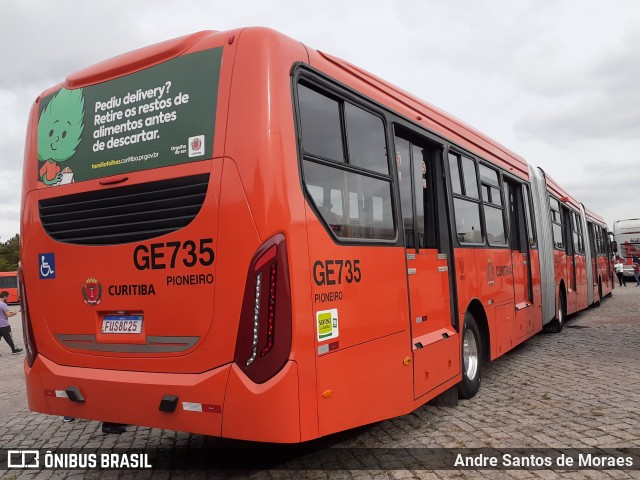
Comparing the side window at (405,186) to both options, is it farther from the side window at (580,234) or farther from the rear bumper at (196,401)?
the side window at (580,234)

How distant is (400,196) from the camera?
4.98 meters

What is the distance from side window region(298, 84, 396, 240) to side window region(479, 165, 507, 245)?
305 centimetres

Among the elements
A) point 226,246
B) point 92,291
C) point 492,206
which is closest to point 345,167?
point 226,246

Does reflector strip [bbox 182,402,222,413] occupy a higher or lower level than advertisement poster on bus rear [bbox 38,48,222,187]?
lower

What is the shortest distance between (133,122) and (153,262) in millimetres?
1063

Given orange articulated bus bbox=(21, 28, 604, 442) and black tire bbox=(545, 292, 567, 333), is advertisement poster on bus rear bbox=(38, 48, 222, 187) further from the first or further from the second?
black tire bbox=(545, 292, 567, 333)

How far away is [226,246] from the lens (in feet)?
11.9

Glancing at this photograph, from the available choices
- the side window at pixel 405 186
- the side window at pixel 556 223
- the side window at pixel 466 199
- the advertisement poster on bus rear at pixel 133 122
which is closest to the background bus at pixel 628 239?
the side window at pixel 556 223

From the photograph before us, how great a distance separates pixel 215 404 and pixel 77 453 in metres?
2.35

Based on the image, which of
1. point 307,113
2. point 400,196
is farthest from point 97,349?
point 400,196

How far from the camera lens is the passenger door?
16.4 feet

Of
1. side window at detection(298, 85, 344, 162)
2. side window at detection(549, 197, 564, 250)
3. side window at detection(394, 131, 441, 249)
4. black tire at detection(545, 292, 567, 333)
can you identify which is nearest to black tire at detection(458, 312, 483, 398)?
side window at detection(394, 131, 441, 249)

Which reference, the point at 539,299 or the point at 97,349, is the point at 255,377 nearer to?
the point at 97,349

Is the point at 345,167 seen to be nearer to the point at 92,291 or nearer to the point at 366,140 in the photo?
the point at 366,140
